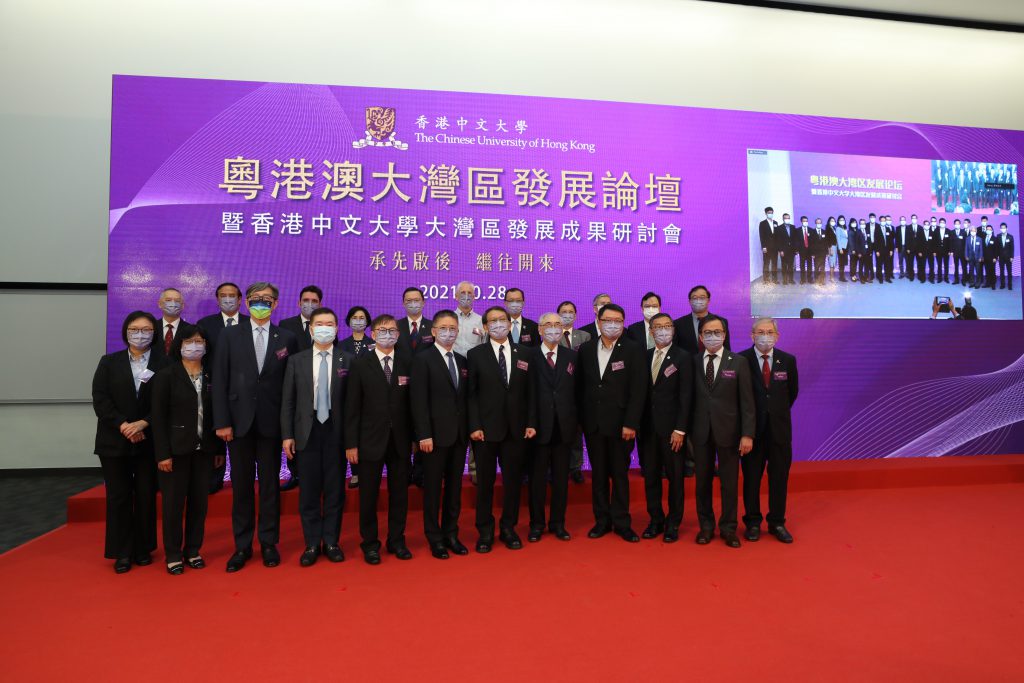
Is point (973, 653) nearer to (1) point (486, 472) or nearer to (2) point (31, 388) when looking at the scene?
(1) point (486, 472)

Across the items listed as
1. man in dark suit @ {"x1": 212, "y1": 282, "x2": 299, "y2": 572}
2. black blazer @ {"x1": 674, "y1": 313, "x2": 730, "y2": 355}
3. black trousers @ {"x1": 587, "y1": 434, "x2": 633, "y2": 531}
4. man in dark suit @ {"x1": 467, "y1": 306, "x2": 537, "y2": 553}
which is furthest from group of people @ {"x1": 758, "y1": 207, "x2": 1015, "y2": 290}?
man in dark suit @ {"x1": 212, "y1": 282, "x2": 299, "y2": 572}

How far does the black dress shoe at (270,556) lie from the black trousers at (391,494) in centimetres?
45

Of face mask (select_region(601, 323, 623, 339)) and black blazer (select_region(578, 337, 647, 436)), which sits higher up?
face mask (select_region(601, 323, 623, 339))

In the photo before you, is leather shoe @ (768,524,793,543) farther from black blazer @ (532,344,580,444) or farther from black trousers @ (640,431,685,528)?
black blazer @ (532,344,580,444)

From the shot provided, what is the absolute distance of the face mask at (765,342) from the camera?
3430 mm

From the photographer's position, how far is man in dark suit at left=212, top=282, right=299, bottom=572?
2961 mm

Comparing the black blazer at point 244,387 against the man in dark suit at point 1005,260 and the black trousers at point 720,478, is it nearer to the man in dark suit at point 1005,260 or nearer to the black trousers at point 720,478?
Answer: the black trousers at point 720,478

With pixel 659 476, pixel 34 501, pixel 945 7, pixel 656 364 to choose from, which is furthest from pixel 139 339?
pixel 945 7

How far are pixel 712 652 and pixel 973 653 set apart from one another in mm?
1017

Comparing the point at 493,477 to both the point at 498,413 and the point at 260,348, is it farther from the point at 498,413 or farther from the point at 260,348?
the point at 260,348

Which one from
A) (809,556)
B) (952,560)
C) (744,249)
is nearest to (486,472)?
(809,556)

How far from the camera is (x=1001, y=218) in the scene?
5695mm

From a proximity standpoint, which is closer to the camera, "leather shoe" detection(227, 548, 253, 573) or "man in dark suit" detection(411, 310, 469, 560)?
"leather shoe" detection(227, 548, 253, 573)

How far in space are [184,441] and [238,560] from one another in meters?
0.70
